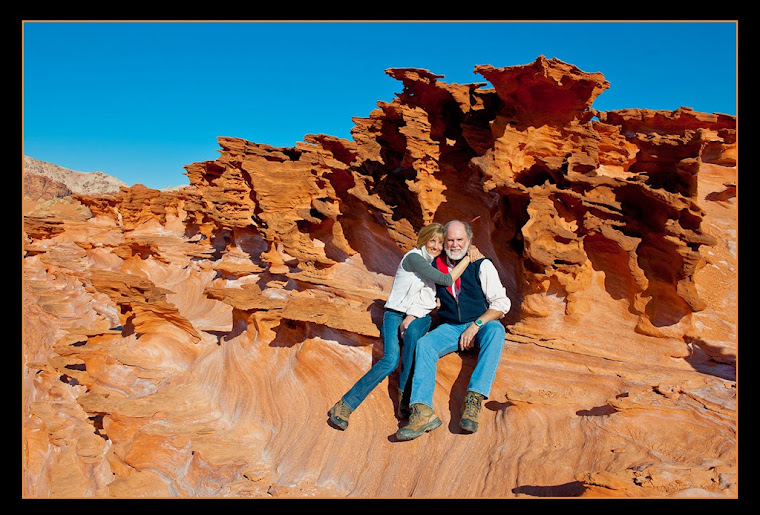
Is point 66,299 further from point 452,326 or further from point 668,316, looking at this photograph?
point 668,316

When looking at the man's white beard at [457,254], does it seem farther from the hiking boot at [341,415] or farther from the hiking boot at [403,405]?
the hiking boot at [341,415]

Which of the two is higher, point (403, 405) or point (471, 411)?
point (471, 411)

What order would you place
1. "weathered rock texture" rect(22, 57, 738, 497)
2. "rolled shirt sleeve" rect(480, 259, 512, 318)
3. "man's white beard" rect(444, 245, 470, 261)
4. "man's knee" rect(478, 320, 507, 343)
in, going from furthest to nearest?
"man's white beard" rect(444, 245, 470, 261), "rolled shirt sleeve" rect(480, 259, 512, 318), "man's knee" rect(478, 320, 507, 343), "weathered rock texture" rect(22, 57, 738, 497)

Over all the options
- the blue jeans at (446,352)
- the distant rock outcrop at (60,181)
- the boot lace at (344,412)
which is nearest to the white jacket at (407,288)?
the blue jeans at (446,352)

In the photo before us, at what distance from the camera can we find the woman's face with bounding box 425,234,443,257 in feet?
14.2

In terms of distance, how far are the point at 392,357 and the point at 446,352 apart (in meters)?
0.49

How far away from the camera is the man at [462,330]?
376 centimetres

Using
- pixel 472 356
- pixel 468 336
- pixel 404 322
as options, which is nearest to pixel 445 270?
pixel 404 322

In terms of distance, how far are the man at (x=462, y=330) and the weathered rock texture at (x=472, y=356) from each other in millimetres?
405

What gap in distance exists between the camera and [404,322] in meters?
Result: 4.27

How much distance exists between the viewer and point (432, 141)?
266 inches

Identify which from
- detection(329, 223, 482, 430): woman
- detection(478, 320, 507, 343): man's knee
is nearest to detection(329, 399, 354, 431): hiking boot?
detection(329, 223, 482, 430): woman

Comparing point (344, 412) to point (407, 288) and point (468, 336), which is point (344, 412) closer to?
point (407, 288)

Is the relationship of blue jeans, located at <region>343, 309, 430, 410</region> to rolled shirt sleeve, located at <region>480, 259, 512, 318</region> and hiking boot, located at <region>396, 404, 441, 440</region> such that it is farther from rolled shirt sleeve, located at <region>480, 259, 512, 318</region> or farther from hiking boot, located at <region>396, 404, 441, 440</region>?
rolled shirt sleeve, located at <region>480, 259, 512, 318</region>
